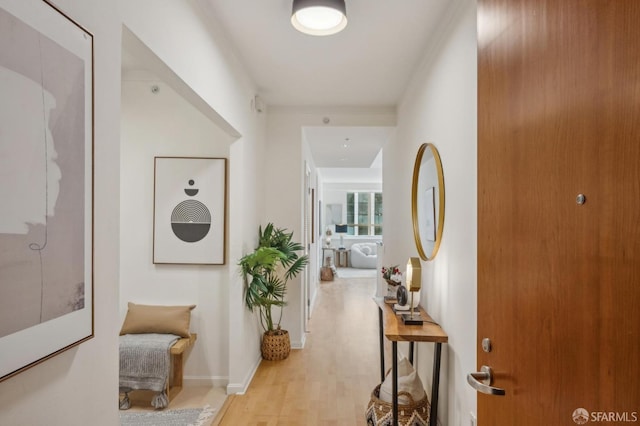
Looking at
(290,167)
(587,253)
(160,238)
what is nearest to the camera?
(587,253)

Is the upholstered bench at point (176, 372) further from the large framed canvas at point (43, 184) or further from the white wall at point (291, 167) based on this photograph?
the large framed canvas at point (43, 184)

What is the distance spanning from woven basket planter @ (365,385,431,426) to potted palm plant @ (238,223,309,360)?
4.49 feet

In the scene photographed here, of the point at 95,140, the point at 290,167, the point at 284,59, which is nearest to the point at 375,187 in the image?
the point at 290,167

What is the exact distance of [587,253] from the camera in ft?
2.28

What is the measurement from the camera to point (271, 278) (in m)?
Answer: 3.55

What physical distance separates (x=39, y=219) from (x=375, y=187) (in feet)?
36.9

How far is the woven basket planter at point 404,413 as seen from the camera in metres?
2.17

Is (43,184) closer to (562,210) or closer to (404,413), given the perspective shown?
(562,210)

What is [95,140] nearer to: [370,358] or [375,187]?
[370,358]

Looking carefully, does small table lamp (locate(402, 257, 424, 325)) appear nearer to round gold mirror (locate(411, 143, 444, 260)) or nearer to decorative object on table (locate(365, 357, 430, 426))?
round gold mirror (locate(411, 143, 444, 260))

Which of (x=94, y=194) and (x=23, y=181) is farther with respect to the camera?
(x=94, y=194)

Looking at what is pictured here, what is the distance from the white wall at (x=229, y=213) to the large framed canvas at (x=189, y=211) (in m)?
0.09

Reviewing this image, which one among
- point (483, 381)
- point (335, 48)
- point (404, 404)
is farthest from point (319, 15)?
point (404, 404)

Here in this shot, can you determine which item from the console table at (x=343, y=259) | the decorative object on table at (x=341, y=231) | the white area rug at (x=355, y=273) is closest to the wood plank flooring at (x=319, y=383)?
the white area rug at (x=355, y=273)
